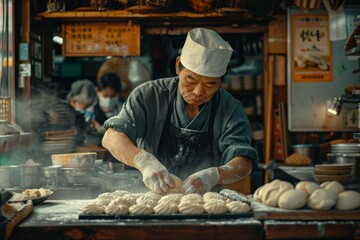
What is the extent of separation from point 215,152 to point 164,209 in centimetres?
158

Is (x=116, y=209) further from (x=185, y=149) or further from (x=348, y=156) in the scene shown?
(x=348, y=156)

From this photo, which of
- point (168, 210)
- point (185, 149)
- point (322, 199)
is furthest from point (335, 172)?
point (168, 210)

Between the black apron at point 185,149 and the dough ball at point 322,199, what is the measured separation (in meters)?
1.56

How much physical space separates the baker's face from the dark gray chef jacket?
24 cm

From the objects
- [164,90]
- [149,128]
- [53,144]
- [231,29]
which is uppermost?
[231,29]

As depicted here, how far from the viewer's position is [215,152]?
4.72m

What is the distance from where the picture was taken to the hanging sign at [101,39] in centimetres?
791

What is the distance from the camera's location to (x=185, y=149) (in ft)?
15.4

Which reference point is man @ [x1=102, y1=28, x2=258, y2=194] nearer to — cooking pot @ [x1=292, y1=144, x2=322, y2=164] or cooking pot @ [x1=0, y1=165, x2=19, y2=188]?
cooking pot @ [x1=0, y1=165, x2=19, y2=188]

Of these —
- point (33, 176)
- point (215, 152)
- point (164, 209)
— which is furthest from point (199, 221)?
point (33, 176)

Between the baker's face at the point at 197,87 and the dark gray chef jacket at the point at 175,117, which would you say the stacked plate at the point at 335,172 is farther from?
the baker's face at the point at 197,87

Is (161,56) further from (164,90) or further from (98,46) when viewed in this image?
(164,90)

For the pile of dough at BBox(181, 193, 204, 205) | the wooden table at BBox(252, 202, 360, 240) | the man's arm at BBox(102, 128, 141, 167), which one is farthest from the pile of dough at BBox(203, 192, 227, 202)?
the man's arm at BBox(102, 128, 141, 167)

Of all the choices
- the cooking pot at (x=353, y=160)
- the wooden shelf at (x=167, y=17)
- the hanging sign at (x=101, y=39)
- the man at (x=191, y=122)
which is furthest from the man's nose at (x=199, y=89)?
the hanging sign at (x=101, y=39)
